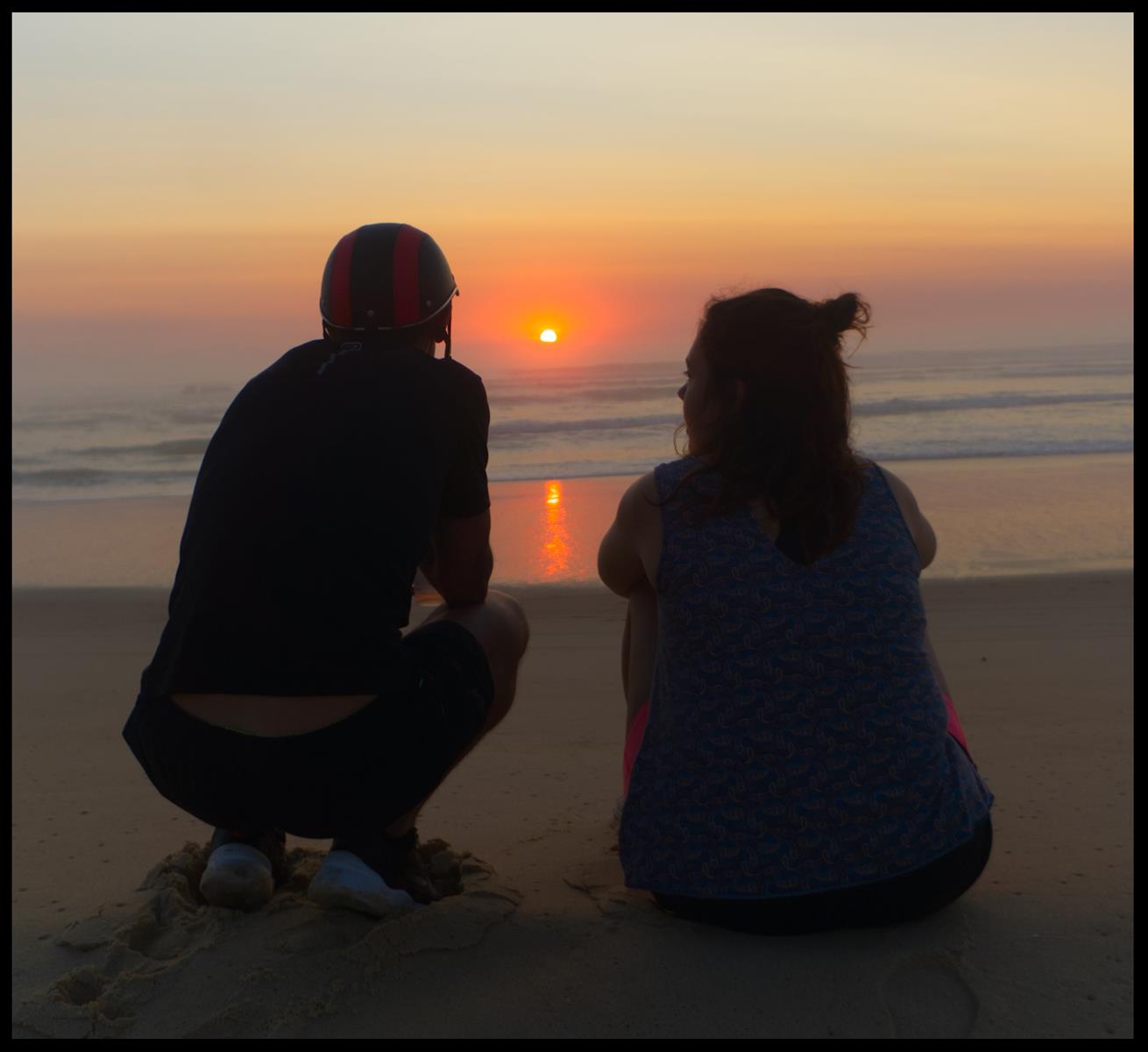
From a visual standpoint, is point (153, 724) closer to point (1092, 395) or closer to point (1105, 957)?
point (1105, 957)

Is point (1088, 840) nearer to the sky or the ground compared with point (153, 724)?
nearer to the ground

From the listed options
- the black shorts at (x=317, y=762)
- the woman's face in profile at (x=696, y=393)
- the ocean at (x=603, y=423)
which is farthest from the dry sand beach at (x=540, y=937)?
the ocean at (x=603, y=423)

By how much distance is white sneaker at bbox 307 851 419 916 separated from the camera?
2502 mm

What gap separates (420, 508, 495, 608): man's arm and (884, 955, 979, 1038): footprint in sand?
1170 millimetres

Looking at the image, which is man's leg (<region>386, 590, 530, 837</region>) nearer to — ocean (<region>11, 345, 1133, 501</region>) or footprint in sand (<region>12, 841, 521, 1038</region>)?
footprint in sand (<region>12, 841, 521, 1038</region>)

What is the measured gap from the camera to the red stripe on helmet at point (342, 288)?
9.25 ft

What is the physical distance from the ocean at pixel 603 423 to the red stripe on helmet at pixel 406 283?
15.2ft

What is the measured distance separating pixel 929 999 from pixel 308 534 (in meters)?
1.42

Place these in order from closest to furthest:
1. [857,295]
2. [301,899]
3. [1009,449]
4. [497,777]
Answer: [857,295] < [301,899] < [497,777] < [1009,449]

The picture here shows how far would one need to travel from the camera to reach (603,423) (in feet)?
→ 70.2

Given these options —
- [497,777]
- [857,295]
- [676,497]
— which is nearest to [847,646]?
[676,497]

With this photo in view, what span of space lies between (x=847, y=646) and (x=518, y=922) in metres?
0.92

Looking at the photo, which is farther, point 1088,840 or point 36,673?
point 36,673

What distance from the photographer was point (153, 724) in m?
2.45
